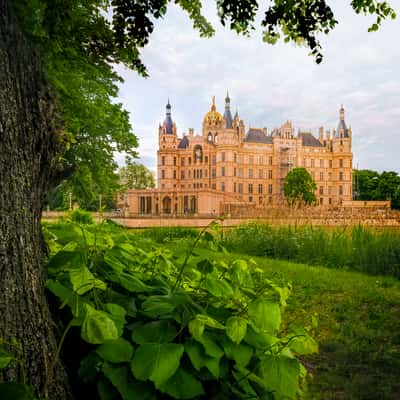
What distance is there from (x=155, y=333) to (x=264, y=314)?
1.33ft

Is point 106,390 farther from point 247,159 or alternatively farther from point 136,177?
point 247,159

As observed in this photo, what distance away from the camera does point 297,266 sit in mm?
7410

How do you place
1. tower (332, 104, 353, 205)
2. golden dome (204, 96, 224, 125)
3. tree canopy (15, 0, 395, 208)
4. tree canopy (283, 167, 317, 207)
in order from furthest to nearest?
golden dome (204, 96, 224, 125) → tower (332, 104, 353, 205) → tree canopy (283, 167, 317, 207) → tree canopy (15, 0, 395, 208)

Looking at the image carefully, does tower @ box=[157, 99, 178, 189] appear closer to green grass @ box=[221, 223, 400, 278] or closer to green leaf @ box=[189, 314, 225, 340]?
green grass @ box=[221, 223, 400, 278]

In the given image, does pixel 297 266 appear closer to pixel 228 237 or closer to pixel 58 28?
pixel 228 237

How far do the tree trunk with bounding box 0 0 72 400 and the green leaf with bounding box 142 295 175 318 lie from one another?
13.4 inches

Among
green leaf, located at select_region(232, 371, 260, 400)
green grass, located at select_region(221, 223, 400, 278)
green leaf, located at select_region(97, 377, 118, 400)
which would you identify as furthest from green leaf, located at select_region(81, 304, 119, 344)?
green grass, located at select_region(221, 223, 400, 278)

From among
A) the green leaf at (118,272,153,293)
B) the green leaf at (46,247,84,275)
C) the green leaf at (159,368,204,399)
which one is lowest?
the green leaf at (159,368,204,399)

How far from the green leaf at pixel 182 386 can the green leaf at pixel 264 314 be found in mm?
330

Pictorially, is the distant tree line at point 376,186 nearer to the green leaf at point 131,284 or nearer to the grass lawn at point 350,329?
the grass lawn at point 350,329

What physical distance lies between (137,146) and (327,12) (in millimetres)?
15046

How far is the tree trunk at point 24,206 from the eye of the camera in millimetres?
1164

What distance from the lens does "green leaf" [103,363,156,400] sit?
1.12 metres

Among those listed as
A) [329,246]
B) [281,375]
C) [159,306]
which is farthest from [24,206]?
[329,246]
